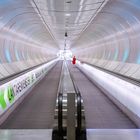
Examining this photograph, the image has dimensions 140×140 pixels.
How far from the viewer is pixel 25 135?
232 inches

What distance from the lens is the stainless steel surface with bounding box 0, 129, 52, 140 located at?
5658mm

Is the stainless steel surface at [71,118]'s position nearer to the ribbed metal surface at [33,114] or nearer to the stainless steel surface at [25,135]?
the stainless steel surface at [25,135]

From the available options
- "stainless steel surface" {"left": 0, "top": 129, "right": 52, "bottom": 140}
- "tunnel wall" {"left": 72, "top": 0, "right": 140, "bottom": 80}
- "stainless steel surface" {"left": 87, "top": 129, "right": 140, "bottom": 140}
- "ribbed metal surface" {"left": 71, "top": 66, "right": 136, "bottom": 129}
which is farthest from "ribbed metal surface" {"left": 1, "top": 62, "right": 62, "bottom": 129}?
"tunnel wall" {"left": 72, "top": 0, "right": 140, "bottom": 80}

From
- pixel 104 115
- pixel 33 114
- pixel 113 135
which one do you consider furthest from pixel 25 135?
pixel 104 115

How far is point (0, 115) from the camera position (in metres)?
7.16

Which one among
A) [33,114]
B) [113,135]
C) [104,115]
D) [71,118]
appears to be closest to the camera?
[71,118]

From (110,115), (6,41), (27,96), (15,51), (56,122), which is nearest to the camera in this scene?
(56,122)

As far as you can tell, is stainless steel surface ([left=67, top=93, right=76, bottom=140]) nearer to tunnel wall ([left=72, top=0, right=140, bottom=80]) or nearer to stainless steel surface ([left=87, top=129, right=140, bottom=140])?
stainless steel surface ([left=87, top=129, right=140, bottom=140])

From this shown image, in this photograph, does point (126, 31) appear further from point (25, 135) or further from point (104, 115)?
point (25, 135)

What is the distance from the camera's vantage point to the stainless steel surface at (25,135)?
5658 mm

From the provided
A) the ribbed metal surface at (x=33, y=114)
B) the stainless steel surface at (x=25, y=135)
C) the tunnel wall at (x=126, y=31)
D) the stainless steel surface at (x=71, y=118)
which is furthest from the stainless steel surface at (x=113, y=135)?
the tunnel wall at (x=126, y=31)

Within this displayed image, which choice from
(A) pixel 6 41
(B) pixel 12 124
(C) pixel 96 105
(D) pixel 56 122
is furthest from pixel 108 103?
(A) pixel 6 41

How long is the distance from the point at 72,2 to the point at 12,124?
493 cm

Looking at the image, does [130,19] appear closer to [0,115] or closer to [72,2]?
[72,2]
